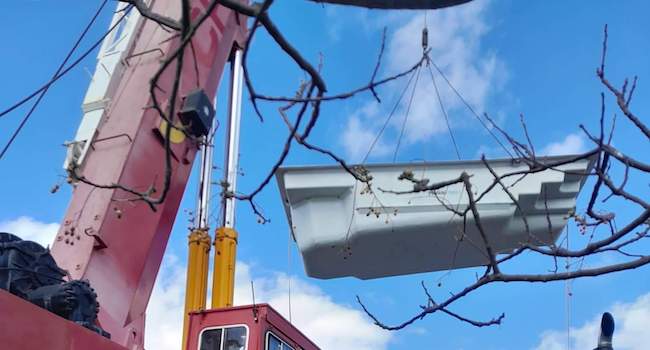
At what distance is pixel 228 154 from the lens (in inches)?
300

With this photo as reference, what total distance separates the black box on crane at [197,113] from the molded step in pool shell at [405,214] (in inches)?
32.4

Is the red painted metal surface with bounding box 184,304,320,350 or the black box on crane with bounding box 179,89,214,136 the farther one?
the red painted metal surface with bounding box 184,304,320,350

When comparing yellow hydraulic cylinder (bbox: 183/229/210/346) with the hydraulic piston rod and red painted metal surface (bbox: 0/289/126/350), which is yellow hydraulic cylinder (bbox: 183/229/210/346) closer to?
the hydraulic piston rod

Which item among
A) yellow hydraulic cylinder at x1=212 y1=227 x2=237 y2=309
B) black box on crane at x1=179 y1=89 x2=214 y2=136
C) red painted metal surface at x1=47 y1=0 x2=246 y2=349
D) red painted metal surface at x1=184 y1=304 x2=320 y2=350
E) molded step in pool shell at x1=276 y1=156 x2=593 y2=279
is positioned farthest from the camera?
yellow hydraulic cylinder at x1=212 y1=227 x2=237 y2=309

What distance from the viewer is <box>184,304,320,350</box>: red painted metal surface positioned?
5926 millimetres

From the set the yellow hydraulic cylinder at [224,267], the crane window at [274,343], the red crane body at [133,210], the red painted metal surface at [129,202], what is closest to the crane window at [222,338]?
the red crane body at [133,210]

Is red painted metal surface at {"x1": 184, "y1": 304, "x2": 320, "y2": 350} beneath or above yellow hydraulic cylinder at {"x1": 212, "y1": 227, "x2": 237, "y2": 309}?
beneath

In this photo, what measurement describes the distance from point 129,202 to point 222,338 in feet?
4.31

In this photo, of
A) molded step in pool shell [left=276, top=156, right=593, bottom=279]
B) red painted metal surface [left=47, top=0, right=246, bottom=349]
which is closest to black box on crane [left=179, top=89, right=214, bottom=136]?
red painted metal surface [left=47, top=0, right=246, bottom=349]

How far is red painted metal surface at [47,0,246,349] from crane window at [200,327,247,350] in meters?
0.49

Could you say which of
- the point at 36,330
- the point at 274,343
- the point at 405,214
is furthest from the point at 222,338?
the point at 36,330

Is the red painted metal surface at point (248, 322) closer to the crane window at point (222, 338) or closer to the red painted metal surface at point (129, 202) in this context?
the crane window at point (222, 338)

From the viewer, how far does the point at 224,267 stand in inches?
277

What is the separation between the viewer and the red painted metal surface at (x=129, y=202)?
18.4 ft
